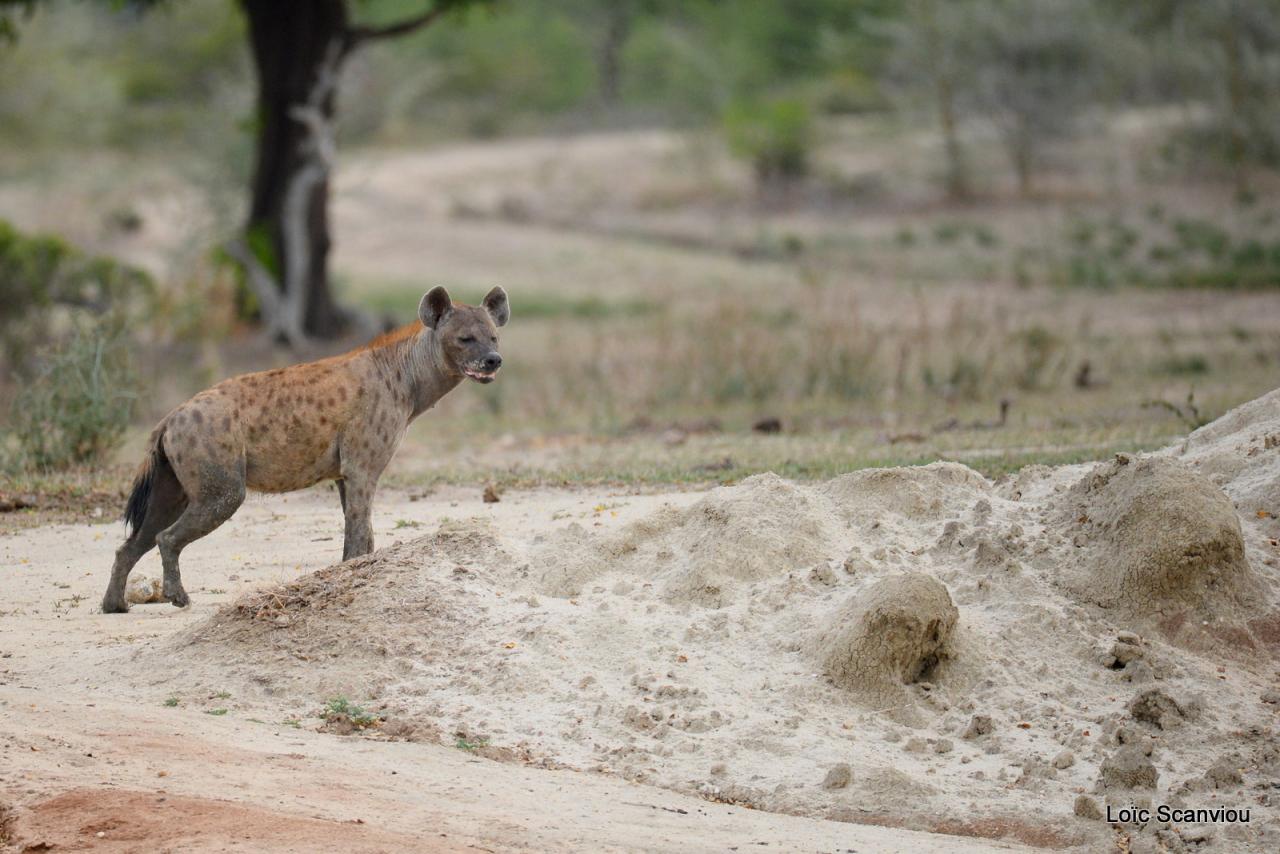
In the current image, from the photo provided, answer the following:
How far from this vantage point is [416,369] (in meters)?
7.85

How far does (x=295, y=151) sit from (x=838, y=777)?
15920 millimetres

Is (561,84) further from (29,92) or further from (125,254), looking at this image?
(125,254)

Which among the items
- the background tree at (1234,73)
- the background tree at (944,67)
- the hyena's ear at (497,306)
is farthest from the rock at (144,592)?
the background tree at (944,67)

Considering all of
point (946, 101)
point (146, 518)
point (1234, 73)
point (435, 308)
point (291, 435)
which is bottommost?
point (146, 518)

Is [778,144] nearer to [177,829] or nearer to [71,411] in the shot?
[71,411]

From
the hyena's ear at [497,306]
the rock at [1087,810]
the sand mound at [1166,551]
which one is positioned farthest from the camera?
the hyena's ear at [497,306]

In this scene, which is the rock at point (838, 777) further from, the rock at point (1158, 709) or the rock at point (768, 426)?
the rock at point (768, 426)

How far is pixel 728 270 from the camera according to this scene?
24.4 m

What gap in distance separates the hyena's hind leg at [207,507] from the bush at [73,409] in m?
3.66

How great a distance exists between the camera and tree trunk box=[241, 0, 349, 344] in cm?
1969

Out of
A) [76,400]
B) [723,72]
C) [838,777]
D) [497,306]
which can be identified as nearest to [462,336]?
[497,306]

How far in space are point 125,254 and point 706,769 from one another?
73.4 feet

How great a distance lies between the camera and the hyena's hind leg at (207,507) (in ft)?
23.6

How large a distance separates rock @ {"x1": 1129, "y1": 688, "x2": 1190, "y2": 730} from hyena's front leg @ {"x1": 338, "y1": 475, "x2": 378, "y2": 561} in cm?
352
